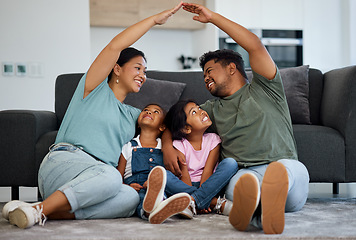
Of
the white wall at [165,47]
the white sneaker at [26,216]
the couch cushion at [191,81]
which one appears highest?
the white wall at [165,47]

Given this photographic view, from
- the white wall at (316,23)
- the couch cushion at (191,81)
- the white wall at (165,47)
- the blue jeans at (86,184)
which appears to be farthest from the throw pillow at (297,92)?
the white wall at (165,47)

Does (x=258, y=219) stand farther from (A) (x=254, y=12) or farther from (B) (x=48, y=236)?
(A) (x=254, y=12)

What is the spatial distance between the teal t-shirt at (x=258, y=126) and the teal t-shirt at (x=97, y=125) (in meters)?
0.49

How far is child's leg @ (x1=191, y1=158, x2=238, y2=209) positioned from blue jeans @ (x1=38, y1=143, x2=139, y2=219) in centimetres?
27

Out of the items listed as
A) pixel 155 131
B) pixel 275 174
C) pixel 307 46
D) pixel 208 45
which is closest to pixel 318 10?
pixel 307 46

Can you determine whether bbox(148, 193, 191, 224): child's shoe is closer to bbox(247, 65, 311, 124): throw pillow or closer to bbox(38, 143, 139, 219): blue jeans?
bbox(38, 143, 139, 219): blue jeans

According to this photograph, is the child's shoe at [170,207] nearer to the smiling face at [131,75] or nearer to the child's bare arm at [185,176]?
the child's bare arm at [185,176]

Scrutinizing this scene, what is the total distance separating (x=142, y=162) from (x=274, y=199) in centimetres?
81

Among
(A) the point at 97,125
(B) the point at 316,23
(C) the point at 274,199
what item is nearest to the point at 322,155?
(C) the point at 274,199

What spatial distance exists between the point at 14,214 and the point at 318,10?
17.1ft

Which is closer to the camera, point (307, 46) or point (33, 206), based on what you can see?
point (33, 206)

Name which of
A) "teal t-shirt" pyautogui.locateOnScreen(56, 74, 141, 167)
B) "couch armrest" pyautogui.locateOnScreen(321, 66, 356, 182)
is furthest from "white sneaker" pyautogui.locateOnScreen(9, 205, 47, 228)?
"couch armrest" pyautogui.locateOnScreen(321, 66, 356, 182)

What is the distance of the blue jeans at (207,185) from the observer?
204cm

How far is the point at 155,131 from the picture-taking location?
2.33m
